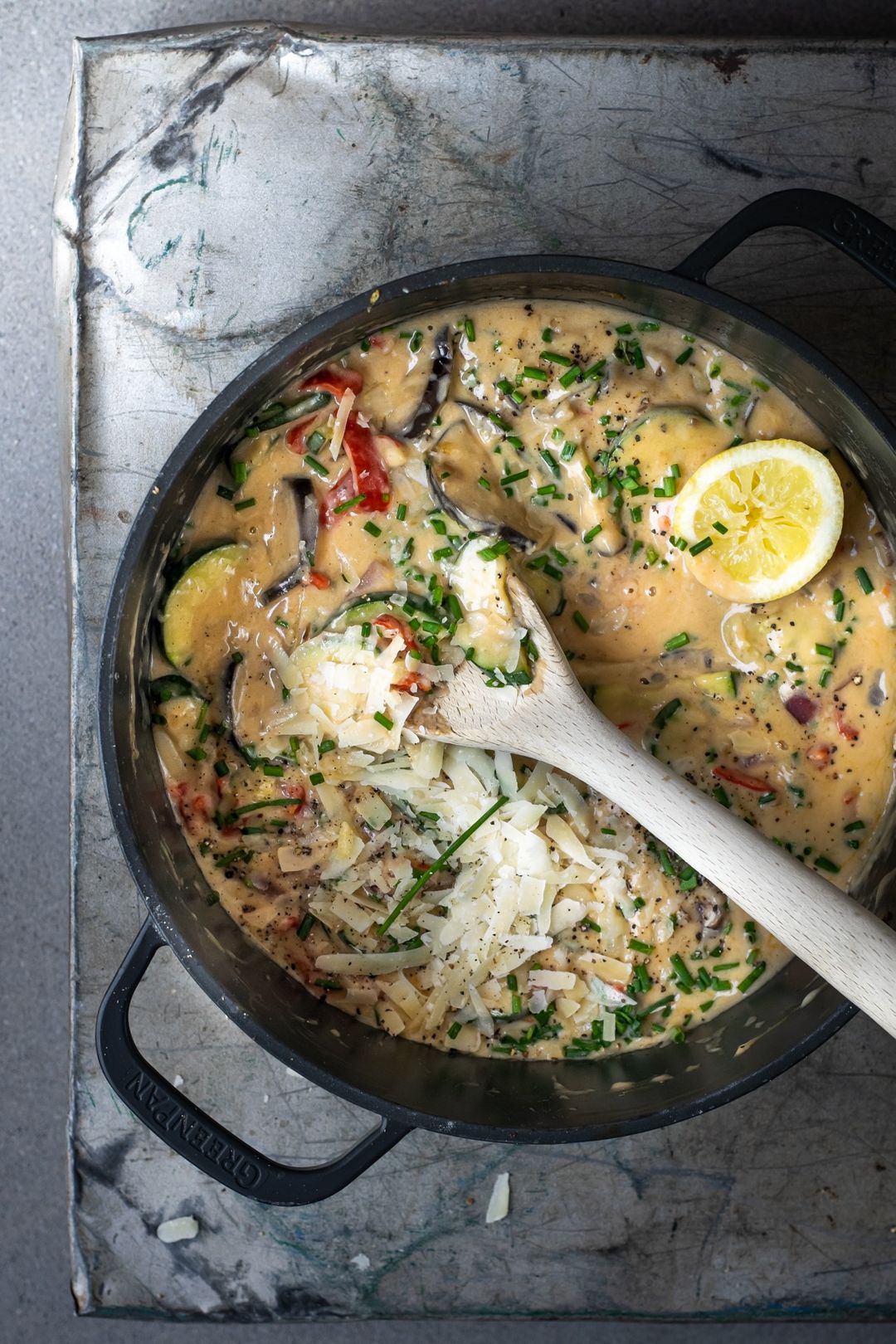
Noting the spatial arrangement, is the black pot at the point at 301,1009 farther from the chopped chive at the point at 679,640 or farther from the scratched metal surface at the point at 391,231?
the chopped chive at the point at 679,640

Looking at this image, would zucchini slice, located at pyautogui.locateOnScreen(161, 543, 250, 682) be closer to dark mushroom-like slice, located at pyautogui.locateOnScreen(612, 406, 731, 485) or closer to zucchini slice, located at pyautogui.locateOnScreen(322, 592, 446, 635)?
zucchini slice, located at pyautogui.locateOnScreen(322, 592, 446, 635)

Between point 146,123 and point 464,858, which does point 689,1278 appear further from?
point 146,123

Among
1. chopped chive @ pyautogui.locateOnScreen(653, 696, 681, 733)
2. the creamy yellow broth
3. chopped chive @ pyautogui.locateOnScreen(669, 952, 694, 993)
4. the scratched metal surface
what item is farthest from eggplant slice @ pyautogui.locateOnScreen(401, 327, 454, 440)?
chopped chive @ pyautogui.locateOnScreen(669, 952, 694, 993)

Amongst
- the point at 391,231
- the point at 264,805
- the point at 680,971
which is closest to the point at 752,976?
the point at 680,971

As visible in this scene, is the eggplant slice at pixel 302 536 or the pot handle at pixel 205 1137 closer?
the pot handle at pixel 205 1137

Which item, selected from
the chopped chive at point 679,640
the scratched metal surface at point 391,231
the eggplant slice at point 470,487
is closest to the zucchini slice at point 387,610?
the eggplant slice at point 470,487

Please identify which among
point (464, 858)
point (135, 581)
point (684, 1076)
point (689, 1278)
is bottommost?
point (689, 1278)

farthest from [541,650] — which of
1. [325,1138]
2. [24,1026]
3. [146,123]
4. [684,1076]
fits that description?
[24,1026]
